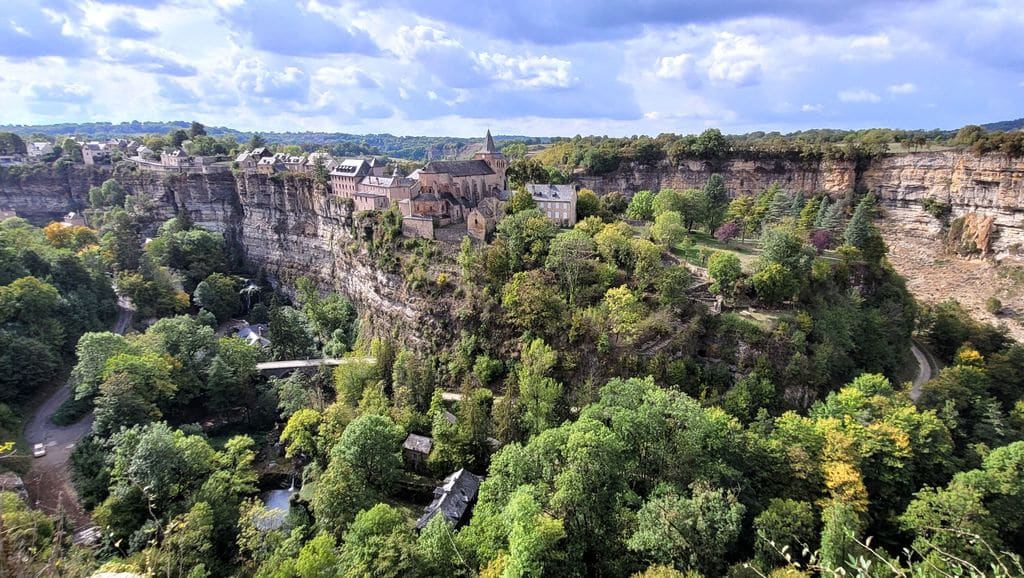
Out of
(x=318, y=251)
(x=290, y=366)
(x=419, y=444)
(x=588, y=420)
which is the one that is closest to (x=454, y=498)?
(x=419, y=444)

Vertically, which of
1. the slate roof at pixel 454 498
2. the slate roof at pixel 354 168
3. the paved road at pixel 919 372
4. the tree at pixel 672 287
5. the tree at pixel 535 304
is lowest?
the slate roof at pixel 454 498

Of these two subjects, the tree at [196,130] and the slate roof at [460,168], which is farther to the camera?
the tree at [196,130]

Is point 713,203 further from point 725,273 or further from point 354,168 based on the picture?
point 354,168

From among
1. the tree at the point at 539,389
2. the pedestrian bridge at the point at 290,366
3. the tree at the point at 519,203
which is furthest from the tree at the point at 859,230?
the pedestrian bridge at the point at 290,366

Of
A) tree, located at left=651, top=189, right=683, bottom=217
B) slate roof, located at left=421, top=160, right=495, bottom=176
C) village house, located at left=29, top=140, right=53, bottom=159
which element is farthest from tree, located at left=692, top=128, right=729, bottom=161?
village house, located at left=29, top=140, right=53, bottom=159

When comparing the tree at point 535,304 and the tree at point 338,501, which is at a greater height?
the tree at point 535,304

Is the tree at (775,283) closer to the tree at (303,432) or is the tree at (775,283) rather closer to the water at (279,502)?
the tree at (303,432)

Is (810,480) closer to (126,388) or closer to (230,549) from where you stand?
(230,549)
